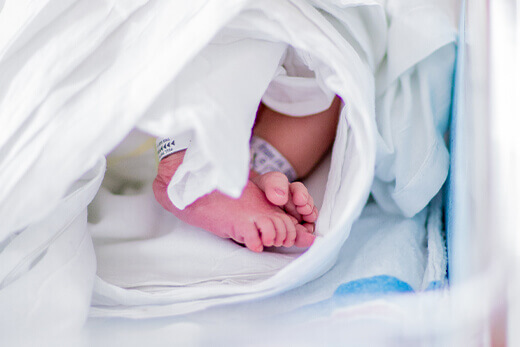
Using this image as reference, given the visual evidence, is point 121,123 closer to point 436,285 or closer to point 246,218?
point 246,218

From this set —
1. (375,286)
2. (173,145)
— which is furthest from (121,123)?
(375,286)

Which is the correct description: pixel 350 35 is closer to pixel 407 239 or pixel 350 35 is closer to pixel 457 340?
pixel 407 239

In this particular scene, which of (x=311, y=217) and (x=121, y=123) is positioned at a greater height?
(x=121, y=123)

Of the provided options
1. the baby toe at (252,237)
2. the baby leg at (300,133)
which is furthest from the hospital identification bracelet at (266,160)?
the baby toe at (252,237)

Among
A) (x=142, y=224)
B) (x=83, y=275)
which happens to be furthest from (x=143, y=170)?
(x=83, y=275)

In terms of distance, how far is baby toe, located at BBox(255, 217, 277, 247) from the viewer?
0.49 metres

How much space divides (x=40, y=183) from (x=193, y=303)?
0.58 ft

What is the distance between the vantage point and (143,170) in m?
0.66

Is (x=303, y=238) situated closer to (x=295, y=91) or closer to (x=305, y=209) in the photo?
(x=305, y=209)

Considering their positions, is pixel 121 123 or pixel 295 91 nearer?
pixel 121 123

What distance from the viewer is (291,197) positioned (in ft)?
1.76

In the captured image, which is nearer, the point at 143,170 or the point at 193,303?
the point at 193,303

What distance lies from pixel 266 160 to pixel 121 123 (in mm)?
224

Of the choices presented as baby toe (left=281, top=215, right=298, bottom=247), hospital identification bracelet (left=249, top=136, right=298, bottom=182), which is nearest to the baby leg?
hospital identification bracelet (left=249, top=136, right=298, bottom=182)
